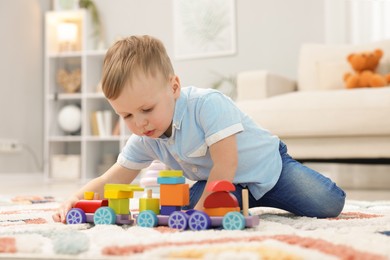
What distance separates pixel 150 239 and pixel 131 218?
11.4 inches

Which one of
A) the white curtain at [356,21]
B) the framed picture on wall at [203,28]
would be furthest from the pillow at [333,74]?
the framed picture on wall at [203,28]

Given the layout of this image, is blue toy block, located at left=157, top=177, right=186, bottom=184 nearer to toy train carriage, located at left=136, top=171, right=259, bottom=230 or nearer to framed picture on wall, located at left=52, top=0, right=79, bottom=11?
toy train carriage, located at left=136, top=171, right=259, bottom=230

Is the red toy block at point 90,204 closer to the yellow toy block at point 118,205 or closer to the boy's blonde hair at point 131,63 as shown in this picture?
the yellow toy block at point 118,205

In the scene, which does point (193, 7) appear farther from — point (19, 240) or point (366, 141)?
point (19, 240)

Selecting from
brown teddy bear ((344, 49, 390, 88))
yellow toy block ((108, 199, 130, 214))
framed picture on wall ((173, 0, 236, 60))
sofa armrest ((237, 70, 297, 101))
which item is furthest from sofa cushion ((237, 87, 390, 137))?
framed picture on wall ((173, 0, 236, 60))

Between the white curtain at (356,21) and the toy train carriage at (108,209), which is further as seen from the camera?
the white curtain at (356,21)

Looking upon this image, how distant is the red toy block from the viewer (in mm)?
1149

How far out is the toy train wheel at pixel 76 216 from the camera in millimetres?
1131

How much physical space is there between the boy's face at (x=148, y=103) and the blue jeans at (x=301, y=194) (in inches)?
10.4

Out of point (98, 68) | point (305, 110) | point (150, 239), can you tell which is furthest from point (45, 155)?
point (150, 239)

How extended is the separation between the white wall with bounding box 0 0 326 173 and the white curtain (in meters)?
0.07

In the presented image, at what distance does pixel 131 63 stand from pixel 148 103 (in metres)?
0.08

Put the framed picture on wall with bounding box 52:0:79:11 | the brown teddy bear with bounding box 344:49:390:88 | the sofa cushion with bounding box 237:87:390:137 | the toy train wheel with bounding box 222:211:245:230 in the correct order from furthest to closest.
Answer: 1. the framed picture on wall with bounding box 52:0:79:11
2. the brown teddy bear with bounding box 344:49:390:88
3. the sofa cushion with bounding box 237:87:390:137
4. the toy train wheel with bounding box 222:211:245:230

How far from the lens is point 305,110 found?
2.49 meters
